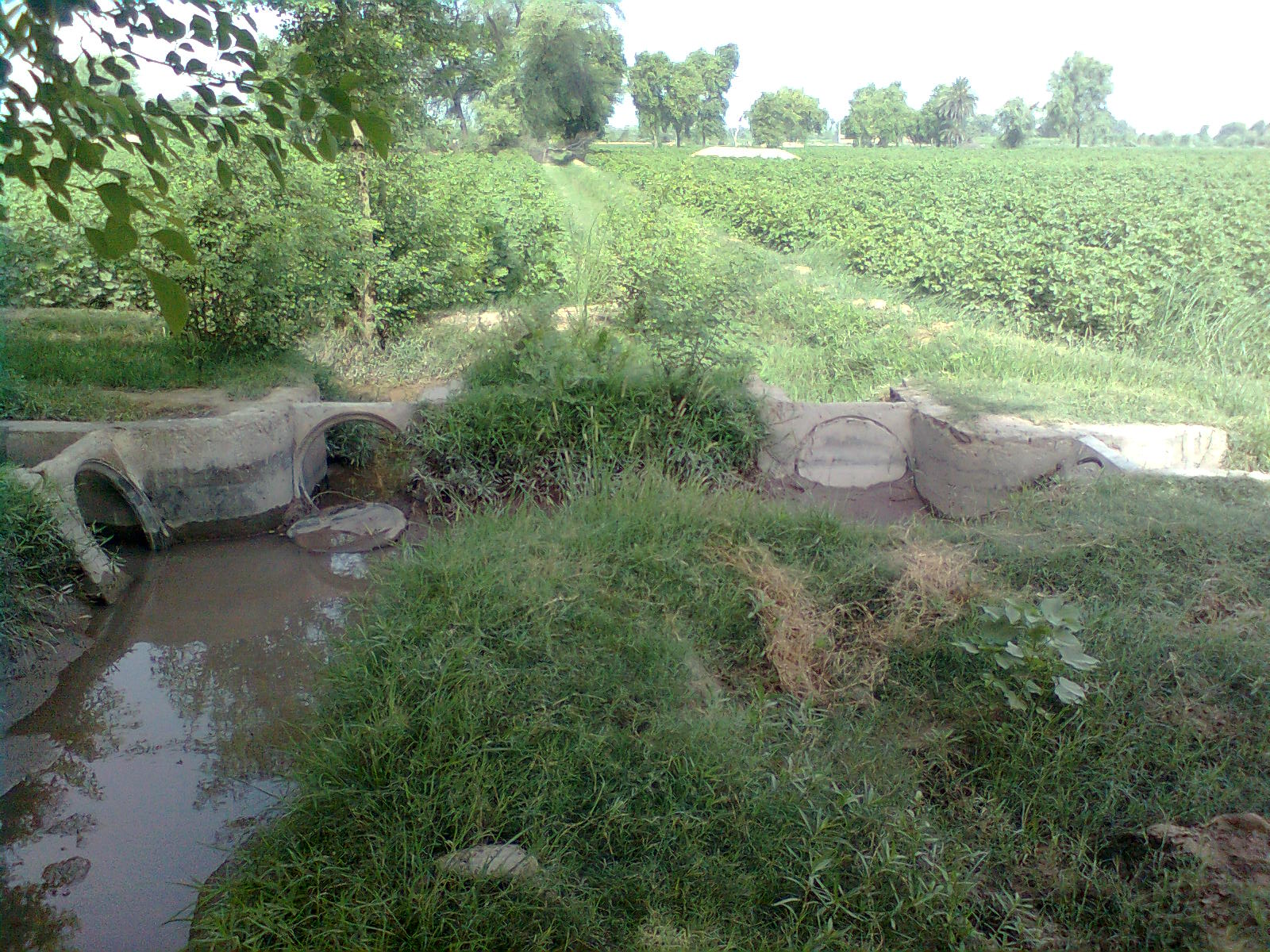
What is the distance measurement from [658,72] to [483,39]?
33107 mm

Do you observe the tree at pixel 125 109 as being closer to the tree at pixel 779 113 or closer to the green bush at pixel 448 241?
A: the green bush at pixel 448 241

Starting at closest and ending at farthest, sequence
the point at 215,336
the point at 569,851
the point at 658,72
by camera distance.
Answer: the point at 569,851 < the point at 215,336 < the point at 658,72

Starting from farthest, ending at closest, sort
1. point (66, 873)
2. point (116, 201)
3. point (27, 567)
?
point (27, 567) < point (66, 873) < point (116, 201)

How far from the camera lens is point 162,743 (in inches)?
158

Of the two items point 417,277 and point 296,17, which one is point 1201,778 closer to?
point 417,277

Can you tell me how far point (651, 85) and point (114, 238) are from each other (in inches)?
1716

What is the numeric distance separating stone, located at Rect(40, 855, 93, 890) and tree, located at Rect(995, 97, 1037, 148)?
47378 mm

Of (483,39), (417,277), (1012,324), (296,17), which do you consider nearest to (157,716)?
(417,277)

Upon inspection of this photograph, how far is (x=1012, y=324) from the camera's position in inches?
412

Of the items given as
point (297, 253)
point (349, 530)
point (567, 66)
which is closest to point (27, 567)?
point (349, 530)

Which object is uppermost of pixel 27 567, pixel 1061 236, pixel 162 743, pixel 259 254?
pixel 259 254

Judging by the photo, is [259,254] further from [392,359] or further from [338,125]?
[338,125]

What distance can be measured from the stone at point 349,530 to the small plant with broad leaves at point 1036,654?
4.16 metres

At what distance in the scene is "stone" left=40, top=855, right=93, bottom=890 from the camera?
3160mm
